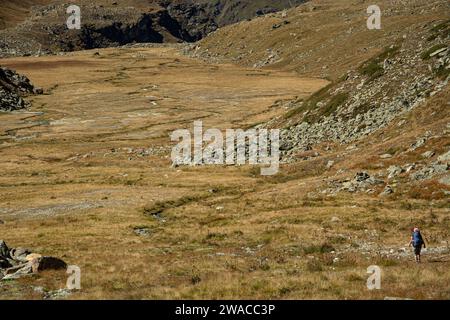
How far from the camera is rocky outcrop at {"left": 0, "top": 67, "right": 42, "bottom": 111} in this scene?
524 feet

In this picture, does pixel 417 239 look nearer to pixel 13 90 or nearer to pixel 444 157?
pixel 444 157

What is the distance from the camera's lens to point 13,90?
581ft

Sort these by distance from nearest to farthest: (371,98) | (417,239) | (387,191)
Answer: (417,239) < (387,191) < (371,98)

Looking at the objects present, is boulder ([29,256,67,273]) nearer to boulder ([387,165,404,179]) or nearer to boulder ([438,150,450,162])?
boulder ([387,165,404,179])

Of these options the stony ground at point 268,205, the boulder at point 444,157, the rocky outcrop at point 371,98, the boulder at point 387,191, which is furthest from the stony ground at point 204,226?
the boulder at point 444,157

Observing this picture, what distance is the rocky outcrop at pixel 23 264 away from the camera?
2830cm

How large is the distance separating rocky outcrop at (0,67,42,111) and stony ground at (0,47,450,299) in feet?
179

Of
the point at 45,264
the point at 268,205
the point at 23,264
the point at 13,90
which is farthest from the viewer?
the point at 13,90

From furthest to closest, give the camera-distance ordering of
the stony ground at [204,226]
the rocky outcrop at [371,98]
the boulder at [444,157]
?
the rocky outcrop at [371,98] → the boulder at [444,157] → the stony ground at [204,226]

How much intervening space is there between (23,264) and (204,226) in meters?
18.5

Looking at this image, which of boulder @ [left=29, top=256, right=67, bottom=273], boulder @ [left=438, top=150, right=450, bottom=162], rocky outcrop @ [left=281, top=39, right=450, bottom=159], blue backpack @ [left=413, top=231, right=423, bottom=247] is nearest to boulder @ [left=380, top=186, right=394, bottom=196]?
boulder @ [left=438, top=150, right=450, bottom=162]

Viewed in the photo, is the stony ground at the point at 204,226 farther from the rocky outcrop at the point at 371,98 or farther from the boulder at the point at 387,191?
the rocky outcrop at the point at 371,98

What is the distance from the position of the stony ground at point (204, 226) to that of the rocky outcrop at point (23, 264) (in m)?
1.08

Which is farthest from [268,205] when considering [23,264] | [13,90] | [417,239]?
[13,90]
